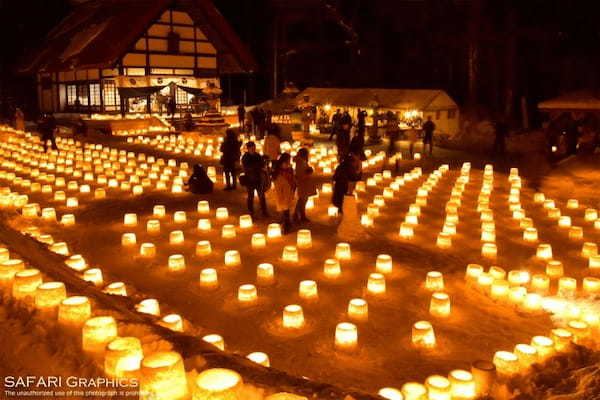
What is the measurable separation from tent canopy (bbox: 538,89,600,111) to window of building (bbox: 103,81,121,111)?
1949 centimetres

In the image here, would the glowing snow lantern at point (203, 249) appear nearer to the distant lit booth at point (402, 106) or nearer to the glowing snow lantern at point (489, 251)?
the glowing snow lantern at point (489, 251)

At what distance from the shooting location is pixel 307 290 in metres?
6.58

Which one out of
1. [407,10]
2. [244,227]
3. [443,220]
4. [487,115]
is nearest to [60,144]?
[244,227]

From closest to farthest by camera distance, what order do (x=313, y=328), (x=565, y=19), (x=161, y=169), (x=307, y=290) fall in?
(x=313, y=328) < (x=307, y=290) < (x=161, y=169) < (x=565, y=19)

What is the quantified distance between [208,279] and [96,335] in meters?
2.95

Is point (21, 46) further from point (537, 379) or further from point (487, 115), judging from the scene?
point (537, 379)

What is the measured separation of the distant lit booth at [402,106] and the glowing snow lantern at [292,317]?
1810cm

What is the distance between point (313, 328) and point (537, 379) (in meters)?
2.17

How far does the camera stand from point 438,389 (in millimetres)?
4312

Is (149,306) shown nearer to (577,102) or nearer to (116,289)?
(116,289)

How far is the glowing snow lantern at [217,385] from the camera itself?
3.20 m

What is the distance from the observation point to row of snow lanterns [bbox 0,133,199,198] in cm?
1282

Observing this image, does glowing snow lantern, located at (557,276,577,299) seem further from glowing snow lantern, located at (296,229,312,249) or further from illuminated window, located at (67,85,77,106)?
illuminated window, located at (67,85,77,106)

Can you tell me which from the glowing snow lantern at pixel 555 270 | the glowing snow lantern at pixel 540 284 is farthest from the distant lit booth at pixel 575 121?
the glowing snow lantern at pixel 540 284
